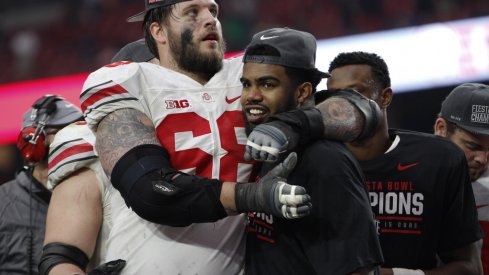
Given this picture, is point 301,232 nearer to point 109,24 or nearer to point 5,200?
point 5,200

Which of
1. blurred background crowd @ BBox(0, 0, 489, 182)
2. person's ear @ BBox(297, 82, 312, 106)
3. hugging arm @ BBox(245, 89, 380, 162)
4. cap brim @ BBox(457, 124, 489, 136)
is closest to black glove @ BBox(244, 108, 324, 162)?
hugging arm @ BBox(245, 89, 380, 162)

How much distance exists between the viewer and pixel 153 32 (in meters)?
3.08

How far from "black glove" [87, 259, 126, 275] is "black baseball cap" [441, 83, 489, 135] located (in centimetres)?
161

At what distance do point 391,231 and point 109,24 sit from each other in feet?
26.9

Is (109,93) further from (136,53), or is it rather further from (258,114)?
(136,53)

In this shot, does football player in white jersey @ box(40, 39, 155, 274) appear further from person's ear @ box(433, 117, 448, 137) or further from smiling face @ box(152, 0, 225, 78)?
person's ear @ box(433, 117, 448, 137)

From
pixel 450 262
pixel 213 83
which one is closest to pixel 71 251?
pixel 213 83

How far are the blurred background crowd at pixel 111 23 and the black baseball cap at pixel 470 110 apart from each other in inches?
194

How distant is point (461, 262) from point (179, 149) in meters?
1.18

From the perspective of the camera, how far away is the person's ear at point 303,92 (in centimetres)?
272

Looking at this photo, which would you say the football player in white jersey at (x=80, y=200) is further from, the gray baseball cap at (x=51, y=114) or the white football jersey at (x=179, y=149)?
the gray baseball cap at (x=51, y=114)

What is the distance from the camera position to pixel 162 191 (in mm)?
2510

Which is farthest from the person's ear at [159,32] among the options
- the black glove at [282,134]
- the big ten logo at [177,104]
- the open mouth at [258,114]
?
the black glove at [282,134]

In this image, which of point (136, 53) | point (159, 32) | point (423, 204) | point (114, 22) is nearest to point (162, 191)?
point (159, 32)
